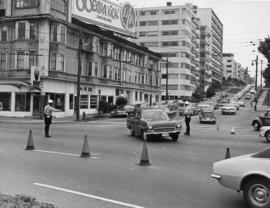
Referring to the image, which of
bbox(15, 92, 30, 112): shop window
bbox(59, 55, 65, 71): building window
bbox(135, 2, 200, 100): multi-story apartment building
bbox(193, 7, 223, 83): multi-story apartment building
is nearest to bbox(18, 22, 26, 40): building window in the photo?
bbox(59, 55, 65, 71): building window

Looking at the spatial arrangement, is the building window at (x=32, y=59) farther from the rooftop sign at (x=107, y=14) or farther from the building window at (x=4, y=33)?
the rooftop sign at (x=107, y=14)

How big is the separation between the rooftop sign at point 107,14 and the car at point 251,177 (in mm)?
45869

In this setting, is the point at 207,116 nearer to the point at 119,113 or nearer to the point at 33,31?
the point at 119,113

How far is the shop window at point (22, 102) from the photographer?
41750mm

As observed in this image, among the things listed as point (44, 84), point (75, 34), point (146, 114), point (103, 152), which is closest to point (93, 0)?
point (75, 34)

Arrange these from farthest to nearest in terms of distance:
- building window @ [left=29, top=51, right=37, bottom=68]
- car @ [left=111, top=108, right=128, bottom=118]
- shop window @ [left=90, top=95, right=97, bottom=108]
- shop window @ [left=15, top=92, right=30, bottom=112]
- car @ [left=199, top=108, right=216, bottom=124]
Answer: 1. shop window @ [left=90, top=95, right=97, bottom=108]
2. car @ [left=111, top=108, right=128, bottom=118]
3. shop window @ [left=15, top=92, right=30, bottom=112]
4. building window @ [left=29, top=51, right=37, bottom=68]
5. car @ [left=199, top=108, right=216, bottom=124]

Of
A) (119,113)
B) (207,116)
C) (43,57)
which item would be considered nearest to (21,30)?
(43,57)

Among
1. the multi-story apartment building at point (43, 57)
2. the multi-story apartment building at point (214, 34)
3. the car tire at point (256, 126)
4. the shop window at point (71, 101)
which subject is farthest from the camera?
the multi-story apartment building at point (214, 34)

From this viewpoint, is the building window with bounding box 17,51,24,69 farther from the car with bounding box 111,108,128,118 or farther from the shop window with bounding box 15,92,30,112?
the car with bounding box 111,108,128,118

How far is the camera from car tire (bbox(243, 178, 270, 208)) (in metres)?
6.81

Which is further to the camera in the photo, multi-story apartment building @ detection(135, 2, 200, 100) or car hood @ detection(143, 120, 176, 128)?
multi-story apartment building @ detection(135, 2, 200, 100)

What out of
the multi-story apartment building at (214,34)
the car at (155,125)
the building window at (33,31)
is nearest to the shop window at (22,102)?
the building window at (33,31)

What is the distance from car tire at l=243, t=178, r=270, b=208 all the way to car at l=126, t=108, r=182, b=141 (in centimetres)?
1186

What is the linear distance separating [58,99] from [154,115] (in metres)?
25.5
